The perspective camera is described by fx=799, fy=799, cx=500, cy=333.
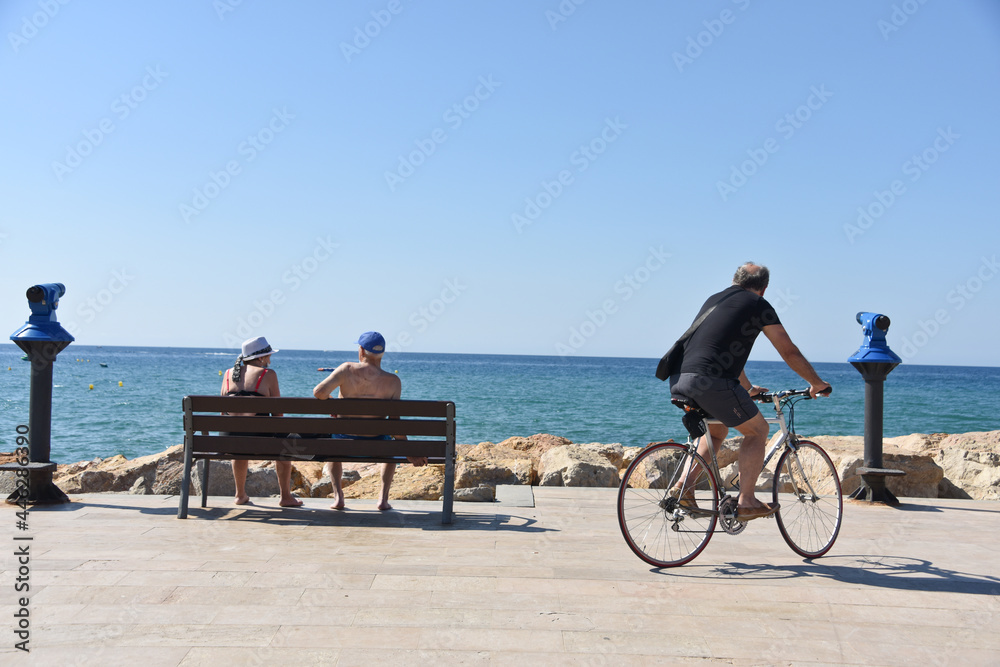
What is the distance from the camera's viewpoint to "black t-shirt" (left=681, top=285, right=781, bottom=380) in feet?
14.5

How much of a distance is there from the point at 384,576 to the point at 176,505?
2.68 meters

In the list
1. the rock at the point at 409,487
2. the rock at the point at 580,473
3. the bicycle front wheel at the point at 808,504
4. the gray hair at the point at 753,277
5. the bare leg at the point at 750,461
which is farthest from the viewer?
the rock at the point at 580,473

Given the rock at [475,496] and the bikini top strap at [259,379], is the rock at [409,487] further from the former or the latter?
the bikini top strap at [259,379]

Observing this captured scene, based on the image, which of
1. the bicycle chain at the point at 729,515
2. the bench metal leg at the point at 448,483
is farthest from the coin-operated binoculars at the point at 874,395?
the bench metal leg at the point at 448,483

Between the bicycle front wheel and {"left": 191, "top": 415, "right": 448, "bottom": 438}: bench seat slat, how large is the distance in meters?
2.28

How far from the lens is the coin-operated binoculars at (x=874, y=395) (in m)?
6.70

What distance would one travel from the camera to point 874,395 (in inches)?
274

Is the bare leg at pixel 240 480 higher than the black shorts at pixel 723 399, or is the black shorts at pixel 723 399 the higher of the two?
→ the black shorts at pixel 723 399

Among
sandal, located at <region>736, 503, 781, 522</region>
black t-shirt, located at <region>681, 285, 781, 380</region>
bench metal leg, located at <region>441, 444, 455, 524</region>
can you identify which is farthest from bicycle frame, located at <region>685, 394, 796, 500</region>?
bench metal leg, located at <region>441, 444, 455, 524</region>

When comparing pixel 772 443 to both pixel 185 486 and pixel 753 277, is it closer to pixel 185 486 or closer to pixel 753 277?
pixel 753 277

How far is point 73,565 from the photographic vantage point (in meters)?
4.22

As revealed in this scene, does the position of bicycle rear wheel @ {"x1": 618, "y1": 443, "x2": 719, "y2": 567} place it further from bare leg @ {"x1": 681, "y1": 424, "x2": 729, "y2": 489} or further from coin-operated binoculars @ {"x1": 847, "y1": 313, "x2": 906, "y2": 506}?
coin-operated binoculars @ {"x1": 847, "y1": 313, "x2": 906, "y2": 506}

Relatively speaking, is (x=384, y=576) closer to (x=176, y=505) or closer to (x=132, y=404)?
(x=176, y=505)

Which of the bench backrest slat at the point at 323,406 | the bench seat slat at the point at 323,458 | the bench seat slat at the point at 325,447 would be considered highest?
the bench backrest slat at the point at 323,406
